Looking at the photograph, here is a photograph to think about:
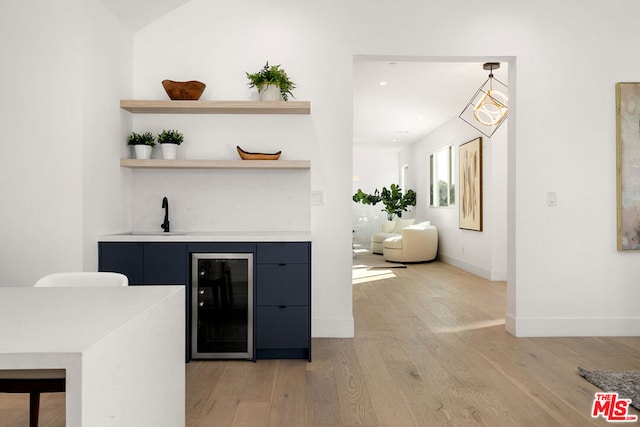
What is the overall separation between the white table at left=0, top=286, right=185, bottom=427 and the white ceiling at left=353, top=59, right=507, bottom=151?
3.08 metres

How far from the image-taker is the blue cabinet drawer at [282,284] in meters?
3.29

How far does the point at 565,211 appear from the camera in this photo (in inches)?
155

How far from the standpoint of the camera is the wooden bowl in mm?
3676

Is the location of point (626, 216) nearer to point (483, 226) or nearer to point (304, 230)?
point (304, 230)

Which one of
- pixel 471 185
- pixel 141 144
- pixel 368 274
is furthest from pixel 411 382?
pixel 471 185

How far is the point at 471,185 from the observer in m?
7.89

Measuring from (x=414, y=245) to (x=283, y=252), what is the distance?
6.38 meters

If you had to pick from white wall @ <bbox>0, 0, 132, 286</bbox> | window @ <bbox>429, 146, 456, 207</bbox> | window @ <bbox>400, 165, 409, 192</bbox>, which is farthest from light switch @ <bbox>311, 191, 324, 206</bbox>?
window @ <bbox>400, 165, 409, 192</bbox>

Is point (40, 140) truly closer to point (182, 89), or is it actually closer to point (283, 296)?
point (182, 89)

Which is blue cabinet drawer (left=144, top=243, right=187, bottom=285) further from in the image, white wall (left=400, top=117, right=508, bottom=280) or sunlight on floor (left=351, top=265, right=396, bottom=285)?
white wall (left=400, top=117, right=508, bottom=280)

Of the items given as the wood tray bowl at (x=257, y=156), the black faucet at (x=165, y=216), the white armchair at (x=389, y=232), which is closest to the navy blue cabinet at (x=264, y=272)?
the black faucet at (x=165, y=216)

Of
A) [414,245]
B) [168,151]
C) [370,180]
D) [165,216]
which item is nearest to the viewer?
[168,151]

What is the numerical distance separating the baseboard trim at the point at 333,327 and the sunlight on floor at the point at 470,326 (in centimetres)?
75

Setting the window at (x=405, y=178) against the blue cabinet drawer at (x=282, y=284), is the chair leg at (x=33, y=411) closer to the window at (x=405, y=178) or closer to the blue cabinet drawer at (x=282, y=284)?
the blue cabinet drawer at (x=282, y=284)
